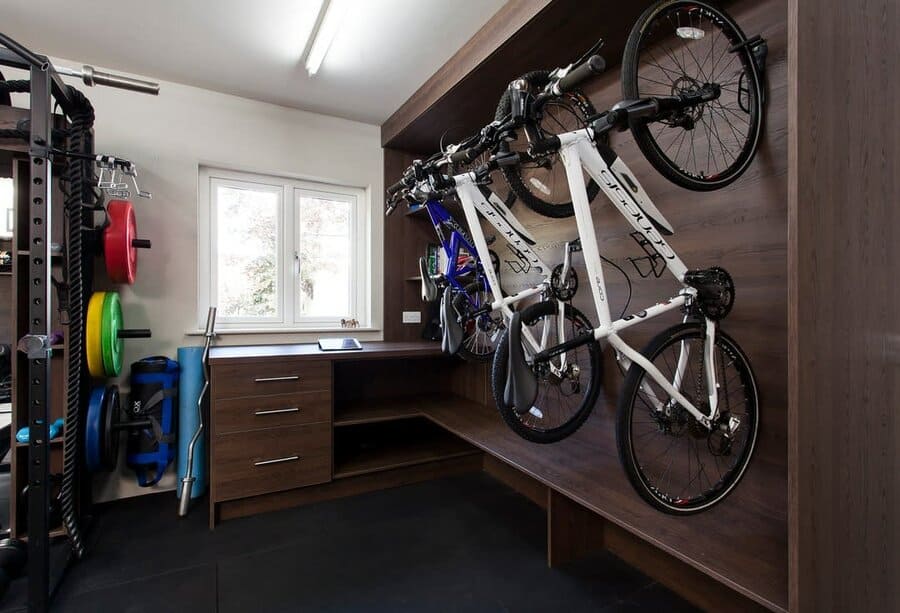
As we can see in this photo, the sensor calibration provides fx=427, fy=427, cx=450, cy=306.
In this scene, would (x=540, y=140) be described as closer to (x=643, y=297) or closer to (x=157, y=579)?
(x=643, y=297)

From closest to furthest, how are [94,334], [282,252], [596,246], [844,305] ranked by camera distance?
[844,305]
[596,246]
[94,334]
[282,252]

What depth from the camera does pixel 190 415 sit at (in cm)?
259

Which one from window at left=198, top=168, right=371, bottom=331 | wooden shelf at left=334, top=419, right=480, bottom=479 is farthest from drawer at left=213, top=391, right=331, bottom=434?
window at left=198, top=168, right=371, bottom=331

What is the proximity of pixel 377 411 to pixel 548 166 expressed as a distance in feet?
6.36

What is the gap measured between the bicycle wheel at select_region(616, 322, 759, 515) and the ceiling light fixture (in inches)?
78.8

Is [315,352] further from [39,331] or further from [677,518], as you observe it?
[677,518]

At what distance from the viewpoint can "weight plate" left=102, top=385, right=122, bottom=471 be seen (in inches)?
88.9

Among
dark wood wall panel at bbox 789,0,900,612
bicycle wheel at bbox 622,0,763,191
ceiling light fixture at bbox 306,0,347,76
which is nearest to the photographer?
dark wood wall panel at bbox 789,0,900,612

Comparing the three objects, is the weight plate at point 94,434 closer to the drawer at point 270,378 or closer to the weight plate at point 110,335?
the weight plate at point 110,335

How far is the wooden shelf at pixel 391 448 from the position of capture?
271 cm

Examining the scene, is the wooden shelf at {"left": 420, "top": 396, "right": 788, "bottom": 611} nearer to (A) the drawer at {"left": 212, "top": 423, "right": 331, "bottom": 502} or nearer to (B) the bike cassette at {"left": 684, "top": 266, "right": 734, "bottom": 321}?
(B) the bike cassette at {"left": 684, "top": 266, "right": 734, "bottom": 321}

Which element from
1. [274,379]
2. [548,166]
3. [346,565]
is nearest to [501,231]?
[548,166]

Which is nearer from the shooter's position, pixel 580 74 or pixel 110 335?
pixel 580 74

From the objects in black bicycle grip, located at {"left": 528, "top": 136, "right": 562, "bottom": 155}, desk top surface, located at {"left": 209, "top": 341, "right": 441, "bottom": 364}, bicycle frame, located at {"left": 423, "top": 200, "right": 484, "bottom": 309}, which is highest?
black bicycle grip, located at {"left": 528, "top": 136, "right": 562, "bottom": 155}
